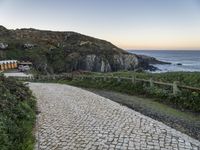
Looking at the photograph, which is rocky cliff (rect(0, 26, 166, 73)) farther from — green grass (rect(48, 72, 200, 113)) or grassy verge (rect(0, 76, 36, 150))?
grassy verge (rect(0, 76, 36, 150))

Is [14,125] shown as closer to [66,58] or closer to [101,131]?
[101,131]

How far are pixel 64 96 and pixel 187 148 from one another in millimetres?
14998

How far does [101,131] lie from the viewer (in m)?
13.9

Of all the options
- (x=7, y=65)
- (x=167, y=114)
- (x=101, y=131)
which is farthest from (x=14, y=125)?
(x=7, y=65)

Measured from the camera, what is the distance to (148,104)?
2231cm

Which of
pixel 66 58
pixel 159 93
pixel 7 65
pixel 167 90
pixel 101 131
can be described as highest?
pixel 167 90

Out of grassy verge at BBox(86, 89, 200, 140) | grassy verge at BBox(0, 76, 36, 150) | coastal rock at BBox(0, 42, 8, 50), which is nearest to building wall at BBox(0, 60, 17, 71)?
coastal rock at BBox(0, 42, 8, 50)

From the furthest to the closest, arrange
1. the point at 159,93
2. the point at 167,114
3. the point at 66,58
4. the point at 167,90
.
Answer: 1. the point at 66,58
2. the point at 159,93
3. the point at 167,90
4. the point at 167,114

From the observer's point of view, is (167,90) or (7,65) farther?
(7,65)

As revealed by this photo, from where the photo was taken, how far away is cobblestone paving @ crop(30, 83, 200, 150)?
39.8 feet

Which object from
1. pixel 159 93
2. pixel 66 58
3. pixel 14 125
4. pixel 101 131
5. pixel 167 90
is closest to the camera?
pixel 14 125

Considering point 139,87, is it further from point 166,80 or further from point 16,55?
point 16,55

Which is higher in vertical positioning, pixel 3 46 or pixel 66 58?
pixel 3 46

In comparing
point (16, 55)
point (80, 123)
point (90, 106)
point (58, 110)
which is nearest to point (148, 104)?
point (90, 106)
